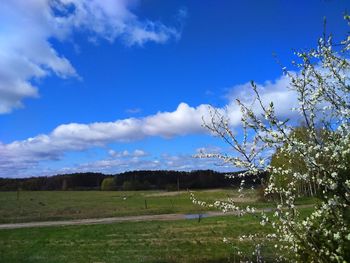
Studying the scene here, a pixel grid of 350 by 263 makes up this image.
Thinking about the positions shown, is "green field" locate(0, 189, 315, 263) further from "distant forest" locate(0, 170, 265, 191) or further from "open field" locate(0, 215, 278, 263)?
"distant forest" locate(0, 170, 265, 191)

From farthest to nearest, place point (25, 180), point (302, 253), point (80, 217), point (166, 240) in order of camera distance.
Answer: point (25, 180) < point (80, 217) < point (166, 240) < point (302, 253)

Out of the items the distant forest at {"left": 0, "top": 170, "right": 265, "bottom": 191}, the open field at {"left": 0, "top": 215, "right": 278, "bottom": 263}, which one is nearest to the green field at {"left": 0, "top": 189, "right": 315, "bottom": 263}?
the open field at {"left": 0, "top": 215, "right": 278, "bottom": 263}

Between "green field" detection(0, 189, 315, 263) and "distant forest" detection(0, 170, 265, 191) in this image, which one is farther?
"distant forest" detection(0, 170, 265, 191)

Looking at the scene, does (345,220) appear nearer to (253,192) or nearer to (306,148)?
(306,148)

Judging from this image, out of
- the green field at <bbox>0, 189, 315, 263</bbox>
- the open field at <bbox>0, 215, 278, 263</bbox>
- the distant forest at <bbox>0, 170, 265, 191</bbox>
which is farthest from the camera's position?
Answer: the distant forest at <bbox>0, 170, 265, 191</bbox>

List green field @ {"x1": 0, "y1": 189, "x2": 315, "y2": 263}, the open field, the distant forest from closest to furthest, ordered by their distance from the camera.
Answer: green field @ {"x1": 0, "y1": 189, "x2": 315, "y2": 263} → the open field → the distant forest

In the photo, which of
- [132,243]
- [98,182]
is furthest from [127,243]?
[98,182]

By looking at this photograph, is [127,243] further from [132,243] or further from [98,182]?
[98,182]

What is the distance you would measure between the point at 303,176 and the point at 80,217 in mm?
49535

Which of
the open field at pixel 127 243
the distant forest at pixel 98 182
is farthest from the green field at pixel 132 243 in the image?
the distant forest at pixel 98 182

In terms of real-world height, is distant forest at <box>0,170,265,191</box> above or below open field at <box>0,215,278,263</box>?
above

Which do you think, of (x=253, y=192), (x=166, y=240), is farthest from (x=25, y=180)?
(x=253, y=192)

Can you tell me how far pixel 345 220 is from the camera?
4.80m

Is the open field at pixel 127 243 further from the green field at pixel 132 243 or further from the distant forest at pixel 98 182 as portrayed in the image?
the distant forest at pixel 98 182
